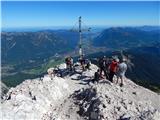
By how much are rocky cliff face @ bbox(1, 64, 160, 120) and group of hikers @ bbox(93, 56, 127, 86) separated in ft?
4.27

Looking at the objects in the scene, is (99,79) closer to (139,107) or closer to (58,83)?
(58,83)

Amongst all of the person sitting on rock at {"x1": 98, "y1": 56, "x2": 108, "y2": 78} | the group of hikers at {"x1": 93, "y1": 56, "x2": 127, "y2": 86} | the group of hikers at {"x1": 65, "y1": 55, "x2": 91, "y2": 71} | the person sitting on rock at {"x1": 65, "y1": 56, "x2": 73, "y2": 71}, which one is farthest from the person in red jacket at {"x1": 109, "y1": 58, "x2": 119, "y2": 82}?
the person sitting on rock at {"x1": 65, "y1": 56, "x2": 73, "y2": 71}

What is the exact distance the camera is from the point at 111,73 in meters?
34.2

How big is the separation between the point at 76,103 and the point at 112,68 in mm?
6568

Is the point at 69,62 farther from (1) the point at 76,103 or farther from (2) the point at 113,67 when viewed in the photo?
(1) the point at 76,103

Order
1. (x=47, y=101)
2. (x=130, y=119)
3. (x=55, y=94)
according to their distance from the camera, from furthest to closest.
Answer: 1. (x=55, y=94)
2. (x=47, y=101)
3. (x=130, y=119)

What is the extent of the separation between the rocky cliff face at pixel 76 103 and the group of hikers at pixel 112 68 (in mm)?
1301

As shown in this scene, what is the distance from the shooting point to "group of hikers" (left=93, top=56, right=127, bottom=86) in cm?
3306

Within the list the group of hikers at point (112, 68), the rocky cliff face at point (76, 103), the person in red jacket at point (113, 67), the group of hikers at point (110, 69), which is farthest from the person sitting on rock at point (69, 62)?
the person in red jacket at point (113, 67)

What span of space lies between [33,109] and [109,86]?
28.0 ft

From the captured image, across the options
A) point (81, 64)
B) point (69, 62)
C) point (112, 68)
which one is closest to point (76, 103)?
point (112, 68)

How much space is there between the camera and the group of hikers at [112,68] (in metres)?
33.1

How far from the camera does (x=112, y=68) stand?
34.0 m

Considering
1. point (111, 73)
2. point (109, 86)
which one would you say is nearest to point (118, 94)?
point (109, 86)
